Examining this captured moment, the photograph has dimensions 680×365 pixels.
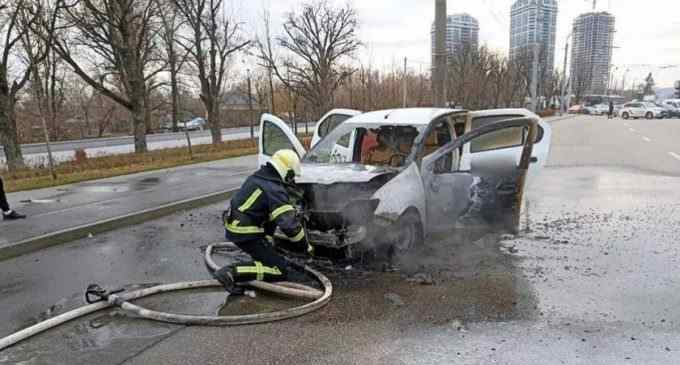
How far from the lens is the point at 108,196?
375 inches

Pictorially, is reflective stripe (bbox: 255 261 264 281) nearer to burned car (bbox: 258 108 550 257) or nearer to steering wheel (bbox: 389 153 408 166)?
burned car (bbox: 258 108 550 257)

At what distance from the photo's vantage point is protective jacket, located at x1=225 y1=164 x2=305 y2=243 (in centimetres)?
422

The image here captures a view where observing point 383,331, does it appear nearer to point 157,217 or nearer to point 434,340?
point 434,340

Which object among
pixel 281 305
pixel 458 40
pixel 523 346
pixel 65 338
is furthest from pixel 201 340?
pixel 458 40

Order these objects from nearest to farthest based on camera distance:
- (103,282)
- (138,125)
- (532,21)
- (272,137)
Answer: (103,282)
(272,137)
(138,125)
(532,21)

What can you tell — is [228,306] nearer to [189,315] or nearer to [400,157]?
[189,315]

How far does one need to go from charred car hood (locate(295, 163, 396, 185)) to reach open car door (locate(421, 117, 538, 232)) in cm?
62

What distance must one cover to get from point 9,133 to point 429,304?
15.7 meters

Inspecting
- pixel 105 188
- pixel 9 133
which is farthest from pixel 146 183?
pixel 9 133

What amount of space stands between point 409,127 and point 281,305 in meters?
3.08

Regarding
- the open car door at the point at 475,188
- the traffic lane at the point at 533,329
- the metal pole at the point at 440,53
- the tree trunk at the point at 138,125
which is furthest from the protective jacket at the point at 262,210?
the tree trunk at the point at 138,125

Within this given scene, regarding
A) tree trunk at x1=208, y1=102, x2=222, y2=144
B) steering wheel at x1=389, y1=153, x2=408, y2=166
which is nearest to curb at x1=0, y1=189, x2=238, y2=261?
steering wheel at x1=389, y1=153, x2=408, y2=166

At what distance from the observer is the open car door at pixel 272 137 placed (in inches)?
269

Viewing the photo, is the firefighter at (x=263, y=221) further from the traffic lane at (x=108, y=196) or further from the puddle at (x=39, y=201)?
the puddle at (x=39, y=201)
